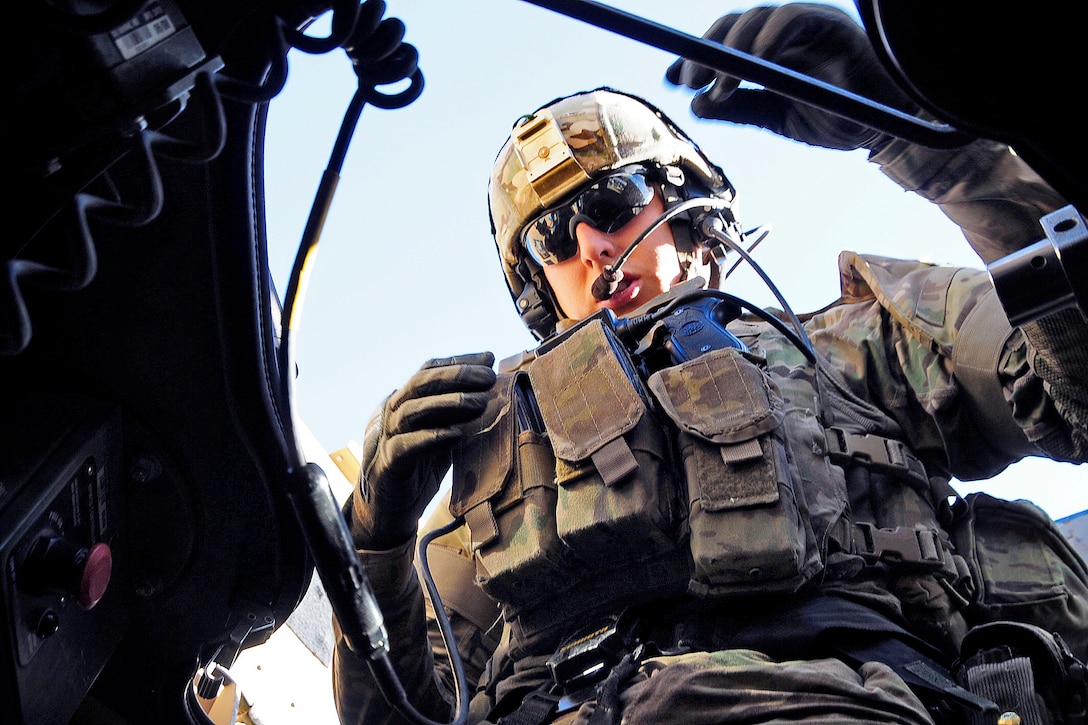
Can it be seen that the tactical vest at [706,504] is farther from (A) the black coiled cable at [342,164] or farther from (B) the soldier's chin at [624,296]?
(A) the black coiled cable at [342,164]

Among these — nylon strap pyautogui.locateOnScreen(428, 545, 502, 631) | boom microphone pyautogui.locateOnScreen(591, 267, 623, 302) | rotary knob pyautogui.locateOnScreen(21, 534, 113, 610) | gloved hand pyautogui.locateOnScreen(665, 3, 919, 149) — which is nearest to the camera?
rotary knob pyautogui.locateOnScreen(21, 534, 113, 610)

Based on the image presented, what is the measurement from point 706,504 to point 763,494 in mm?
129

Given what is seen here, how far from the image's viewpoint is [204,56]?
43.3 inches

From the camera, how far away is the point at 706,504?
91.5 inches

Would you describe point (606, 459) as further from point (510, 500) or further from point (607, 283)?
point (607, 283)

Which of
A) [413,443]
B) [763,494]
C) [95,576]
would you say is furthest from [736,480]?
[95,576]

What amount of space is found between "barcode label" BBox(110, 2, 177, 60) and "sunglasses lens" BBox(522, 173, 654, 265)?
97.6 inches

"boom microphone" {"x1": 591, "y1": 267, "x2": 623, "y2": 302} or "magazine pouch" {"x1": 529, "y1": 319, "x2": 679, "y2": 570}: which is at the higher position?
"boom microphone" {"x1": 591, "y1": 267, "x2": 623, "y2": 302}

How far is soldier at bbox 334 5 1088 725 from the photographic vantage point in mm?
2066

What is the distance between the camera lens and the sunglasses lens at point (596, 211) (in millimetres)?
3484

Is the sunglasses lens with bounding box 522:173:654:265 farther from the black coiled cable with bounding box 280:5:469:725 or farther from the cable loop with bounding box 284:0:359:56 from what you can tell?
the cable loop with bounding box 284:0:359:56

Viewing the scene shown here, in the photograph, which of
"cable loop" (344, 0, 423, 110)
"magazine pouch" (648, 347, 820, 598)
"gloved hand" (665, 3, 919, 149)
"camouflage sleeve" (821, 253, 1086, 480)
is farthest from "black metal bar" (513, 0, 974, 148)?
"camouflage sleeve" (821, 253, 1086, 480)

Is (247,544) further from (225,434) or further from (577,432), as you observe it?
(577,432)

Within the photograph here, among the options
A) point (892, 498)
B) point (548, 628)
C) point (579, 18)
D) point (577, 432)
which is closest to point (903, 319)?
point (892, 498)
